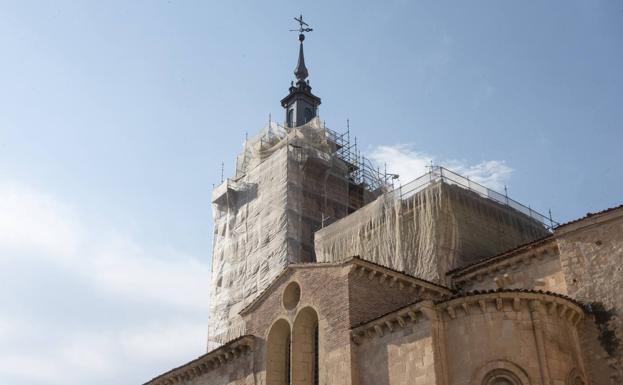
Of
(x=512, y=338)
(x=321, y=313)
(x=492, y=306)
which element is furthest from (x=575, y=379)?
(x=321, y=313)

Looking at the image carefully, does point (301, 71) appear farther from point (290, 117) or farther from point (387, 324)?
point (387, 324)

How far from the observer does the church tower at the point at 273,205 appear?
3391cm

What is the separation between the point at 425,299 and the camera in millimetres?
17344

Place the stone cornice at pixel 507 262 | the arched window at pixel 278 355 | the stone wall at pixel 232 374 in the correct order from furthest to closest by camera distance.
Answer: the stone wall at pixel 232 374
the arched window at pixel 278 355
the stone cornice at pixel 507 262

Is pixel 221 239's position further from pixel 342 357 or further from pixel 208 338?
pixel 342 357

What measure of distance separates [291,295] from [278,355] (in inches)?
74.1

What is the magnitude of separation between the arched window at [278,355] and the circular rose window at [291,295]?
563 millimetres

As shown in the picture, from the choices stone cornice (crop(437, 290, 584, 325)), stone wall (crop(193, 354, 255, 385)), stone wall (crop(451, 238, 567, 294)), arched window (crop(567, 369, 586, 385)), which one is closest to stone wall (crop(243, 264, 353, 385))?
stone wall (crop(193, 354, 255, 385))

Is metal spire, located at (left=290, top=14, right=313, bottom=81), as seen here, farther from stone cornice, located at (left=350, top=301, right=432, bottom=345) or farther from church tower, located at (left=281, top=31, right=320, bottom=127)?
stone cornice, located at (left=350, top=301, right=432, bottom=345)

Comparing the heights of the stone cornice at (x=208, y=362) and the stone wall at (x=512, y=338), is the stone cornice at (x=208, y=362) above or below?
above

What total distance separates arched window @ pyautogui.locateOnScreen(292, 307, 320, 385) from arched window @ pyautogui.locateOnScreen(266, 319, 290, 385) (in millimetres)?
799

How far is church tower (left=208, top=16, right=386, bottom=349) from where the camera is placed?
3391 centimetres

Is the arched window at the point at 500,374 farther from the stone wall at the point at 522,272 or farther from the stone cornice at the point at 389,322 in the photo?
the stone wall at the point at 522,272

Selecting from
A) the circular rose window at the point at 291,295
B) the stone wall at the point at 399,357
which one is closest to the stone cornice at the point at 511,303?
the stone wall at the point at 399,357
